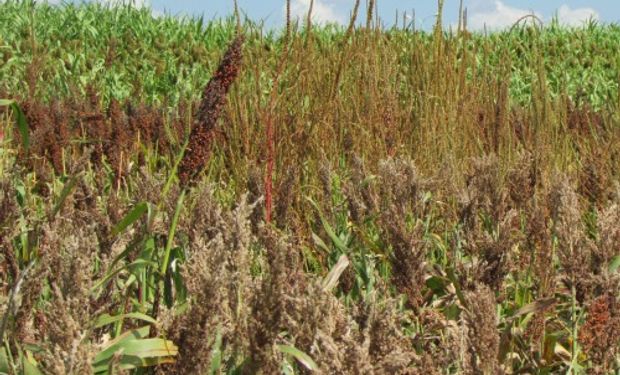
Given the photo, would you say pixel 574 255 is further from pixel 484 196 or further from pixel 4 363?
pixel 4 363

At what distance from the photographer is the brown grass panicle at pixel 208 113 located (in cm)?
194

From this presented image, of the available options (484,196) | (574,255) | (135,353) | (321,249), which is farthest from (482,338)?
(321,249)

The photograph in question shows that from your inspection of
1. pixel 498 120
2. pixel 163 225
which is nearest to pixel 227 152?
pixel 498 120

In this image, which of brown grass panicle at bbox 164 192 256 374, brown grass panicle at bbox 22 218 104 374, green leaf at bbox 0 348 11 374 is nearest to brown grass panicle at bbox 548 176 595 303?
brown grass panicle at bbox 164 192 256 374

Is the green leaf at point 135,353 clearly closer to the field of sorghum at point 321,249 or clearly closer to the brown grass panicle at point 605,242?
the field of sorghum at point 321,249

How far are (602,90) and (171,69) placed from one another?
19.0 feet

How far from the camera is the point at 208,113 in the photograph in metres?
1.96

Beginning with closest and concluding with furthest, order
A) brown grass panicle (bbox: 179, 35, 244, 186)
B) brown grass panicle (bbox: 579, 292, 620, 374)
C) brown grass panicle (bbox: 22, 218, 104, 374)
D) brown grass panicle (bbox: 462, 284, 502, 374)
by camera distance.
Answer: brown grass panicle (bbox: 22, 218, 104, 374)
brown grass panicle (bbox: 462, 284, 502, 374)
brown grass panicle (bbox: 579, 292, 620, 374)
brown grass panicle (bbox: 179, 35, 244, 186)

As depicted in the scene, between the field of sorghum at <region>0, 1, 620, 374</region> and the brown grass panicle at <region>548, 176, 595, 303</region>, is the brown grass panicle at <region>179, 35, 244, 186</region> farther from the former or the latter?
the brown grass panicle at <region>548, 176, 595, 303</region>

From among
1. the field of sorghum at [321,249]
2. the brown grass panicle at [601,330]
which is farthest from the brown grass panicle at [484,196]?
the brown grass panicle at [601,330]

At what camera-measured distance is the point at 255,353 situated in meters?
1.28

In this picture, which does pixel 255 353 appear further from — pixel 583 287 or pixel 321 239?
pixel 321 239

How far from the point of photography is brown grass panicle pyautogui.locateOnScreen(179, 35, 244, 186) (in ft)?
6.36

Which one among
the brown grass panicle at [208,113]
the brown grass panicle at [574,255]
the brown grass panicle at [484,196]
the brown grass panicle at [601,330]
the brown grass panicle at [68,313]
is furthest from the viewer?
the brown grass panicle at [484,196]
